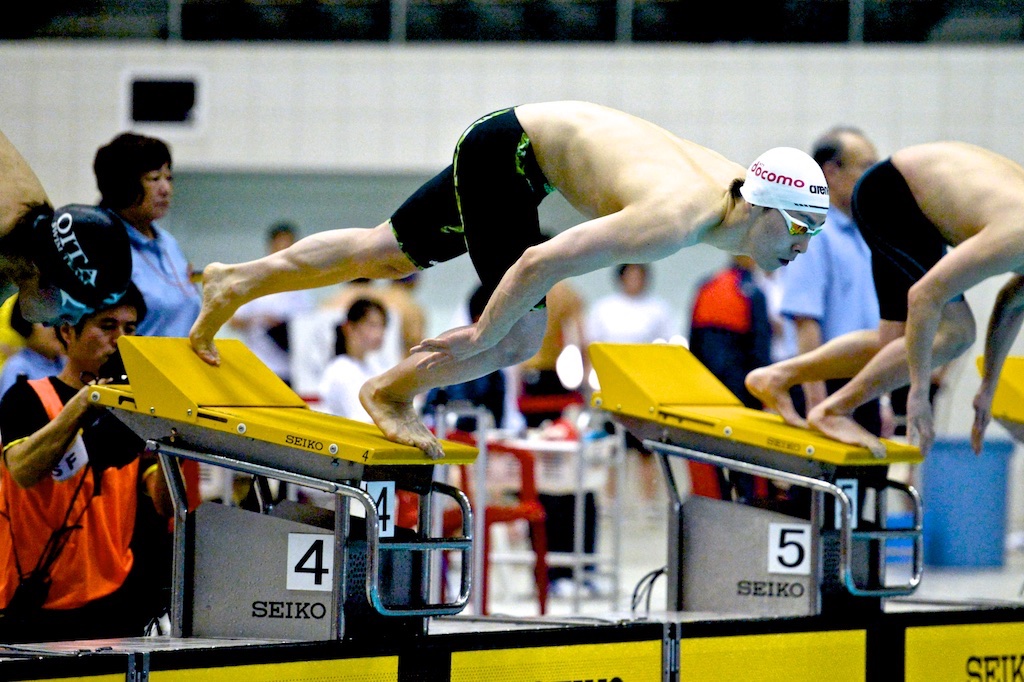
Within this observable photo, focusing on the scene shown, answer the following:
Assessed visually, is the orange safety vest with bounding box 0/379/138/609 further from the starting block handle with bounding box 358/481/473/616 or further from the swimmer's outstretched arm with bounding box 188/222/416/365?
the starting block handle with bounding box 358/481/473/616

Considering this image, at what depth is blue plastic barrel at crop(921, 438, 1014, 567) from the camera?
8.27 m

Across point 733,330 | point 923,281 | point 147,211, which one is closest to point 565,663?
point 923,281

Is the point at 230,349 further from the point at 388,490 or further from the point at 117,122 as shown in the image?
the point at 117,122

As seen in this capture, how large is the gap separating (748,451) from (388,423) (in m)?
1.26

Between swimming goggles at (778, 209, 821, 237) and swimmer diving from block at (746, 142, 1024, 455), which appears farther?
swimmer diving from block at (746, 142, 1024, 455)

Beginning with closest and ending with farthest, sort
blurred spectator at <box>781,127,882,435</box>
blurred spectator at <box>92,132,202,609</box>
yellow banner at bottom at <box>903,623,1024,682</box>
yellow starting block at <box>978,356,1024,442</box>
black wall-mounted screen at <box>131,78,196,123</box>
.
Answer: yellow banner at bottom at <box>903,623,1024,682</box> → blurred spectator at <box>92,132,202,609</box> → yellow starting block at <box>978,356,1024,442</box> → blurred spectator at <box>781,127,882,435</box> → black wall-mounted screen at <box>131,78,196,123</box>

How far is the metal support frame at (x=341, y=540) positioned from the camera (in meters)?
3.37

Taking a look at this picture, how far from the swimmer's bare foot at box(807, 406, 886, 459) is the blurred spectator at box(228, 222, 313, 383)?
512cm

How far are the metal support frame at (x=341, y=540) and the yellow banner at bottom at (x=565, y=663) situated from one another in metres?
0.17

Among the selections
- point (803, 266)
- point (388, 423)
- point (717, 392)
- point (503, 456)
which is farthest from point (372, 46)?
point (388, 423)

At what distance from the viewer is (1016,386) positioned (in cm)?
509

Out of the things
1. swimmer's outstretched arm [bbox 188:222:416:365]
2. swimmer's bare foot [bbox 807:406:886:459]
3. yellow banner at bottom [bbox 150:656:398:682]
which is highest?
swimmer's outstretched arm [bbox 188:222:416:365]

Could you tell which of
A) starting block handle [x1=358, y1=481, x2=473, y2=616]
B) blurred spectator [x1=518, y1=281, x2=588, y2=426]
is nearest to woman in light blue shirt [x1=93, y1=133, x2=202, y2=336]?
starting block handle [x1=358, y1=481, x2=473, y2=616]

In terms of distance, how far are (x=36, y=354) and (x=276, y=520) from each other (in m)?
1.72
